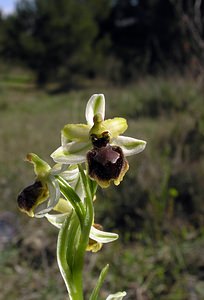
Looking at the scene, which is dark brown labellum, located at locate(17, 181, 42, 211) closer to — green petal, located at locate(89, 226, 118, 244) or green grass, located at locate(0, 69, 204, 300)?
green petal, located at locate(89, 226, 118, 244)

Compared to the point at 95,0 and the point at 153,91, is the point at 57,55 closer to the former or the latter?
the point at 95,0

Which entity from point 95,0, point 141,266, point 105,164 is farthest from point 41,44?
point 105,164

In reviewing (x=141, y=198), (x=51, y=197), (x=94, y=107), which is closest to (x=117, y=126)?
(x=94, y=107)

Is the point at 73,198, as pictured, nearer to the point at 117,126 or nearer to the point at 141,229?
the point at 117,126

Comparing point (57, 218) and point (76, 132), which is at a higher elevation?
point (76, 132)

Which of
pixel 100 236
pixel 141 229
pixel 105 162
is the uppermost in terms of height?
pixel 105 162

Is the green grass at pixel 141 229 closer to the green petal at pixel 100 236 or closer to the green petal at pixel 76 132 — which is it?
the green petal at pixel 100 236
